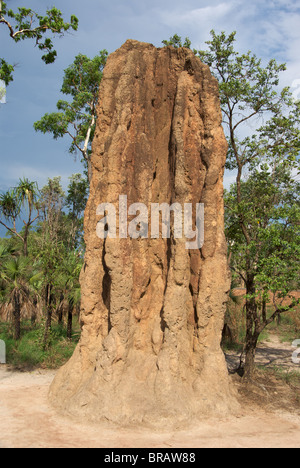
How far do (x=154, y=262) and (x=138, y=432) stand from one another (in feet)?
10.5

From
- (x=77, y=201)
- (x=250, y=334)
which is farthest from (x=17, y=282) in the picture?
(x=77, y=201)

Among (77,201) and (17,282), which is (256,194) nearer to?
(17,282)

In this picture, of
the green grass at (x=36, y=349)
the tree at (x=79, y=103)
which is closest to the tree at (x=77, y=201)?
the tree at (x=79, y=103)

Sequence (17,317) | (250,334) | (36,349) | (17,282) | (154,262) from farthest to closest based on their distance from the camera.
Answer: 1. (17,317)
2. (17,282)
3. (36,349)
4. (250,334)
5. (154,262)

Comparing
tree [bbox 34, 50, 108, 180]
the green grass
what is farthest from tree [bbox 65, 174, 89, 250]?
the green grass

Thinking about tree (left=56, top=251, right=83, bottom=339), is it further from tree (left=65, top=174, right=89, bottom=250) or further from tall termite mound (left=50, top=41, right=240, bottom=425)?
tree (left=65, top=174, right=89, bottom=250)

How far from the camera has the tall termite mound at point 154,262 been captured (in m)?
7.24

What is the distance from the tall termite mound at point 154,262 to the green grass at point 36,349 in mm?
3027

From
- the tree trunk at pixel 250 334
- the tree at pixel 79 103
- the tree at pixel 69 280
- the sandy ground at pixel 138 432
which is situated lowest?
the sandy ground at pixel 138 432

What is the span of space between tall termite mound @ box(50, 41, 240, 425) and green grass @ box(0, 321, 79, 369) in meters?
3.03

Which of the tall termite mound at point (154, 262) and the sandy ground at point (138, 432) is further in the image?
the tall termite mound at point (154, 262)

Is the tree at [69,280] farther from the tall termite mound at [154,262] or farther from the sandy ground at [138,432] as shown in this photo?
the sandy ground at [138,432]

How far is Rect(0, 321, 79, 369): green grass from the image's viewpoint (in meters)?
10.8

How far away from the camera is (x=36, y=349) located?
11367mm
